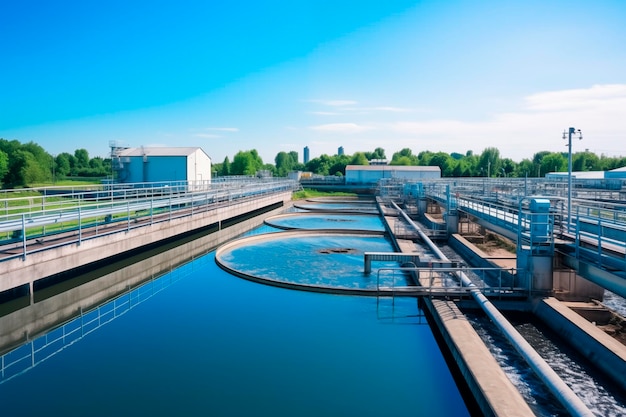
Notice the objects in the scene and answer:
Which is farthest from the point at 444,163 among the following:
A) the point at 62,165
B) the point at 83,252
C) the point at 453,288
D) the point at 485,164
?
the point at 83,252

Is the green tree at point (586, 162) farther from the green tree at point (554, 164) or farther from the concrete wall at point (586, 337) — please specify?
the concrete wall at point (586, 337)

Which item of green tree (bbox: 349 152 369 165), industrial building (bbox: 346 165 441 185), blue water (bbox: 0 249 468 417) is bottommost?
blue water (bbox: 0 249 468 417)

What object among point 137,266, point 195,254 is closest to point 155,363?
point 137,266

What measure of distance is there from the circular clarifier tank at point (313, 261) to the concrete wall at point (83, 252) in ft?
8.42

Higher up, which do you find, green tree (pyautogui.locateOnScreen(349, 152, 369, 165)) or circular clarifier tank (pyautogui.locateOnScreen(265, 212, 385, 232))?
green tree (pyautogui.locateOnScreen(349, 152, 369, 165))

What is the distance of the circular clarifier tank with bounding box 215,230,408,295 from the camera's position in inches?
546

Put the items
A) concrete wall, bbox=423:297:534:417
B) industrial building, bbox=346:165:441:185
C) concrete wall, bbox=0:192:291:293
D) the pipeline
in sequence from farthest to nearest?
industrial building, bbox=346:165:441:185 < concrete wall, bbox=0:192:291:293 < concrete wall, bbox=423:297:534:417 < the pipeline

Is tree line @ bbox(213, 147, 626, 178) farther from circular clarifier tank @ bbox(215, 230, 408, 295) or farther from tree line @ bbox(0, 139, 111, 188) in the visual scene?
circular clarifier tank @ bbox(215, 230, 408, 295)

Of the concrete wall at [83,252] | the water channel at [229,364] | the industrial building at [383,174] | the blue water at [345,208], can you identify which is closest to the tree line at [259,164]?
the industrial building at [383,174]

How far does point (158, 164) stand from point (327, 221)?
2116cm

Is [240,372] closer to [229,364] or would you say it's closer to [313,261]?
[229,364]

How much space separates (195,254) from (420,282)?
10.9m

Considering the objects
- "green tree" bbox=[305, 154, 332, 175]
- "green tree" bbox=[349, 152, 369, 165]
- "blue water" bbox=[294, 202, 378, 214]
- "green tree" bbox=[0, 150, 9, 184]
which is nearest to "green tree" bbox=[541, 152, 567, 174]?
"green tree" bbox=[349, 152, 369, 165]

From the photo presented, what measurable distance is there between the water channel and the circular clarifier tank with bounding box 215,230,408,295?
1.05 m
